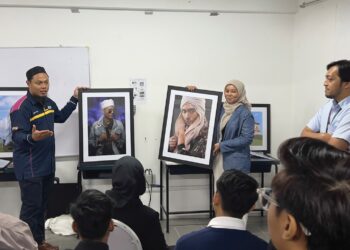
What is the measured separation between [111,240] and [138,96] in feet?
8.78

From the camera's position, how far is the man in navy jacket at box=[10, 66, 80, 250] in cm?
326

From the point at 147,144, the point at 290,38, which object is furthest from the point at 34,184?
the point at 290,38

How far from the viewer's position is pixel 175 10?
4.33 metres

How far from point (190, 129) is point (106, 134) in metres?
0.87

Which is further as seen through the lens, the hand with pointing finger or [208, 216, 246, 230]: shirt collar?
the hand with pointing finger

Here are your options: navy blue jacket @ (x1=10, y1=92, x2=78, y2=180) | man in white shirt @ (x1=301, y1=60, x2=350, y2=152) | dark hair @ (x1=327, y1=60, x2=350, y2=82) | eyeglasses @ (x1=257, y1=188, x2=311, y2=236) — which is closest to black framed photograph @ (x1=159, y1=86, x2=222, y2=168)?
navy blue jacket @ (x1=10, y1=92, x2=78, y2=180)

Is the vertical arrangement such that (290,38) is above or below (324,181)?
above

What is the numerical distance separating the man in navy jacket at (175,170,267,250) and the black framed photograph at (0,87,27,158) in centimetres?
292

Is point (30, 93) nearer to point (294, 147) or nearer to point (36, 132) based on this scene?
point (36, 132)

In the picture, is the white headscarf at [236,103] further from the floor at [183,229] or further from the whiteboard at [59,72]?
the whiteboard at [59,72]

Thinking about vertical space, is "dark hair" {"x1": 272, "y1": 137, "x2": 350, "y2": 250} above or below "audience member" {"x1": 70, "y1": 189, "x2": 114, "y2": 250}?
above

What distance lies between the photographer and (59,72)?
4148 mm

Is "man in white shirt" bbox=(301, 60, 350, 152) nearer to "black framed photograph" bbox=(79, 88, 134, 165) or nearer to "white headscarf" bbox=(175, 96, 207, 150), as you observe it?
"white headscarf" bbox=(175, 96, 207, 150)

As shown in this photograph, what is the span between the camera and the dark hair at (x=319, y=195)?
2.39 ft
